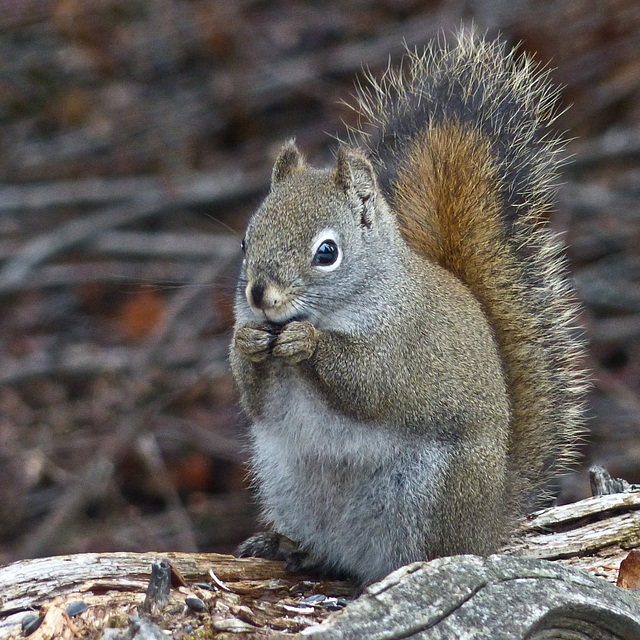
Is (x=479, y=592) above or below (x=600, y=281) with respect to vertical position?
below

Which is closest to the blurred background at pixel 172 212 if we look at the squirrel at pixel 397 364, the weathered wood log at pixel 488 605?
the squirrel at pixel 397 364

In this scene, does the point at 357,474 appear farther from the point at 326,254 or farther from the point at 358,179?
the point at 358,179

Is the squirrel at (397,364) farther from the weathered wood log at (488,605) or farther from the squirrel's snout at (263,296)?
the weathered wood log at (488,605)

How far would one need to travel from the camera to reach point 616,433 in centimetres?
355

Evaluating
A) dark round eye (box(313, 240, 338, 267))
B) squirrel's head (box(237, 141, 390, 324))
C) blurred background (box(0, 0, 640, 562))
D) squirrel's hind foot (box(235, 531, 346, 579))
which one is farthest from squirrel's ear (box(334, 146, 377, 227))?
blurred background (box(0, 0, 640, 562))

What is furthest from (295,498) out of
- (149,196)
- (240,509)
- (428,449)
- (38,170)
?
(38,170)

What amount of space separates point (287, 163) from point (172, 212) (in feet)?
8.33

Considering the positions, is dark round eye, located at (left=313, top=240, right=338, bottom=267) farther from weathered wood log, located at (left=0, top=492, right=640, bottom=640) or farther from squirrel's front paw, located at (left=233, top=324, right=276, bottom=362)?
weathered wood log, located at (left=0, top=492, right=640, bottom=640)

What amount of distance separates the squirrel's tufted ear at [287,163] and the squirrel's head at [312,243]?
31 millimetres

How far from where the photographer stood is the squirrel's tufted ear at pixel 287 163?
Result: 6.69 ft

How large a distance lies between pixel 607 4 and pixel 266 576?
364cm

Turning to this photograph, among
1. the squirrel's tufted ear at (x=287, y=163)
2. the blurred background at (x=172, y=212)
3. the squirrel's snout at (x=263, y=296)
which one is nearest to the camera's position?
the squirrel's snout at (x=263, y=296)

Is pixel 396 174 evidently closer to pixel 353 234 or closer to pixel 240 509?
pixel 353 234

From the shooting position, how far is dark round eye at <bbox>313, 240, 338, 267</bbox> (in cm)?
182
